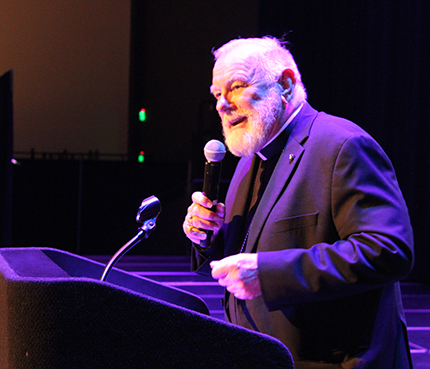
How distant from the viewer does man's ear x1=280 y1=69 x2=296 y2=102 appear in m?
1.29

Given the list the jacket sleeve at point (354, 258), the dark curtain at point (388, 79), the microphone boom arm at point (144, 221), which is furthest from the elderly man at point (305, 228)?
the dark curtain at point (388, 79)

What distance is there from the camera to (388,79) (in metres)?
5.33

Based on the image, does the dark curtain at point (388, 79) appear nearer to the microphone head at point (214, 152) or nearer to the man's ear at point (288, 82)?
the man's ear at point (288, 82)

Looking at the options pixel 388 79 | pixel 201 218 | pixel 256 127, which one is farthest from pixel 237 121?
pixel 388 79

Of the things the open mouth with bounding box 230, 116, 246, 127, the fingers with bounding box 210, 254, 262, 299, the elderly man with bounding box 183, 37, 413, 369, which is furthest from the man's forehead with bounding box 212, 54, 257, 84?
the fingers with bounding box 210, 254, 262, 299

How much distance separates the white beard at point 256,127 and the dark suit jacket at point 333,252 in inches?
3.9

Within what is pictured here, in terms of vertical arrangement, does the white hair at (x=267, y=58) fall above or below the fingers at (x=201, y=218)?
above

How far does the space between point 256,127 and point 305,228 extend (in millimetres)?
324

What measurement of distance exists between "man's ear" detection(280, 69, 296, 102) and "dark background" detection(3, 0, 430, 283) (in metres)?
4.20

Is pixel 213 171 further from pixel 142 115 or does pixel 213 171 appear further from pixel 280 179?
pixel 142 115

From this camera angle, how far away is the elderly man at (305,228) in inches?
37.2

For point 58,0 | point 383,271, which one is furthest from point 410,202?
point 58,0

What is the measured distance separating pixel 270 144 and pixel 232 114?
0.15 meters

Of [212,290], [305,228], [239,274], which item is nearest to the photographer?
[239,274]
